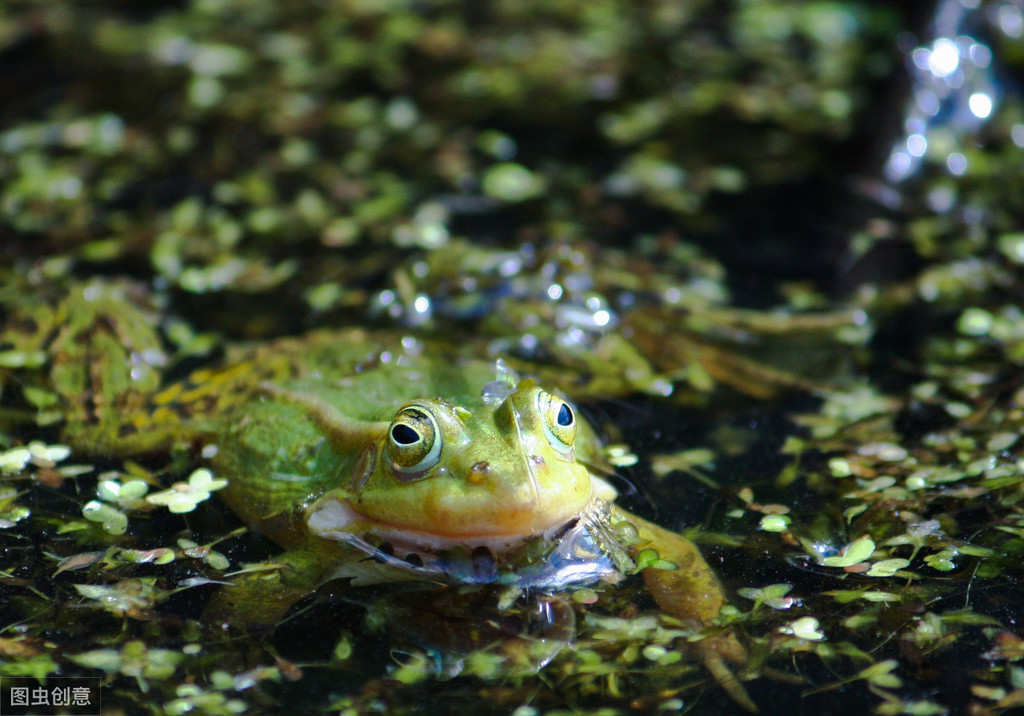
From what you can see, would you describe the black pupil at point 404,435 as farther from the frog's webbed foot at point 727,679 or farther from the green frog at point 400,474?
the frog's webbed foot at point 727,679

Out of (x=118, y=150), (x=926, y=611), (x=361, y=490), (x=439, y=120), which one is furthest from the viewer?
(x=439, y=120)

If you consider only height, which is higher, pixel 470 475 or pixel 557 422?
pixel 557 422

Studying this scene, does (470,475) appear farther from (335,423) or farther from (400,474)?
(335,423)

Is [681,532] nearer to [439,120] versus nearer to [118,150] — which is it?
[439,120]

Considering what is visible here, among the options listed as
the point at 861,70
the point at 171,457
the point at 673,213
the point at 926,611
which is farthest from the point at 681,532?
the point at 861,70

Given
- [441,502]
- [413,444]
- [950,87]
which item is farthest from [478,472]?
[950,87]

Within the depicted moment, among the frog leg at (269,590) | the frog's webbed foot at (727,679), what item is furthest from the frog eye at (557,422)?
the frog leg at (269,590)
